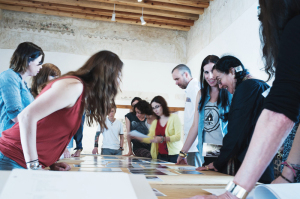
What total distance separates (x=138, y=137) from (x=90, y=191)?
9.49ft

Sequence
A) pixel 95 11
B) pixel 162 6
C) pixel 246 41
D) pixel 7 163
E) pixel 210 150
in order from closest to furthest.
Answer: pixel 7 163 → pixel 210 150 → pixel 246 41 → pixel 162 6 → pixel 95 11

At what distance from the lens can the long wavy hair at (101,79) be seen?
1.32 metres

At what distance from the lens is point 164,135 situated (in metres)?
3.24

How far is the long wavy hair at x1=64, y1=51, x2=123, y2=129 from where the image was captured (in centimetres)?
132

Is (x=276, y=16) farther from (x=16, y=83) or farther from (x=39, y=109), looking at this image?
(x=16, y=83)

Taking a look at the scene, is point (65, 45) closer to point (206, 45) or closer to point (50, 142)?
point (206, 45)

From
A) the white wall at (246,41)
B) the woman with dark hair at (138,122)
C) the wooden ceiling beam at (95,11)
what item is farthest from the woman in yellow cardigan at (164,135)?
the wooden ceiling beam at (95,11)

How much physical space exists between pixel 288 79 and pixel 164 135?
270 centimetres

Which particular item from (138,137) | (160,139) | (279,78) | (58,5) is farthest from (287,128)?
(58,5)

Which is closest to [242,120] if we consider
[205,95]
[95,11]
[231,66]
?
[231,66]

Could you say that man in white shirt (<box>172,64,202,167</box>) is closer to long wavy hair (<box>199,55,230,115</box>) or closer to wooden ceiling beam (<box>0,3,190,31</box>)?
long wavy hair (<box>199,55,230,115</box>)

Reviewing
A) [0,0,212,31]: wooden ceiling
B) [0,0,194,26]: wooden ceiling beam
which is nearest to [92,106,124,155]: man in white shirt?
[0,0,212,31]: wooden ceiling

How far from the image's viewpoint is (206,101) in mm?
2363

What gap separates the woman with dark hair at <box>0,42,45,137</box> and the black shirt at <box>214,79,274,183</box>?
4.49ft
